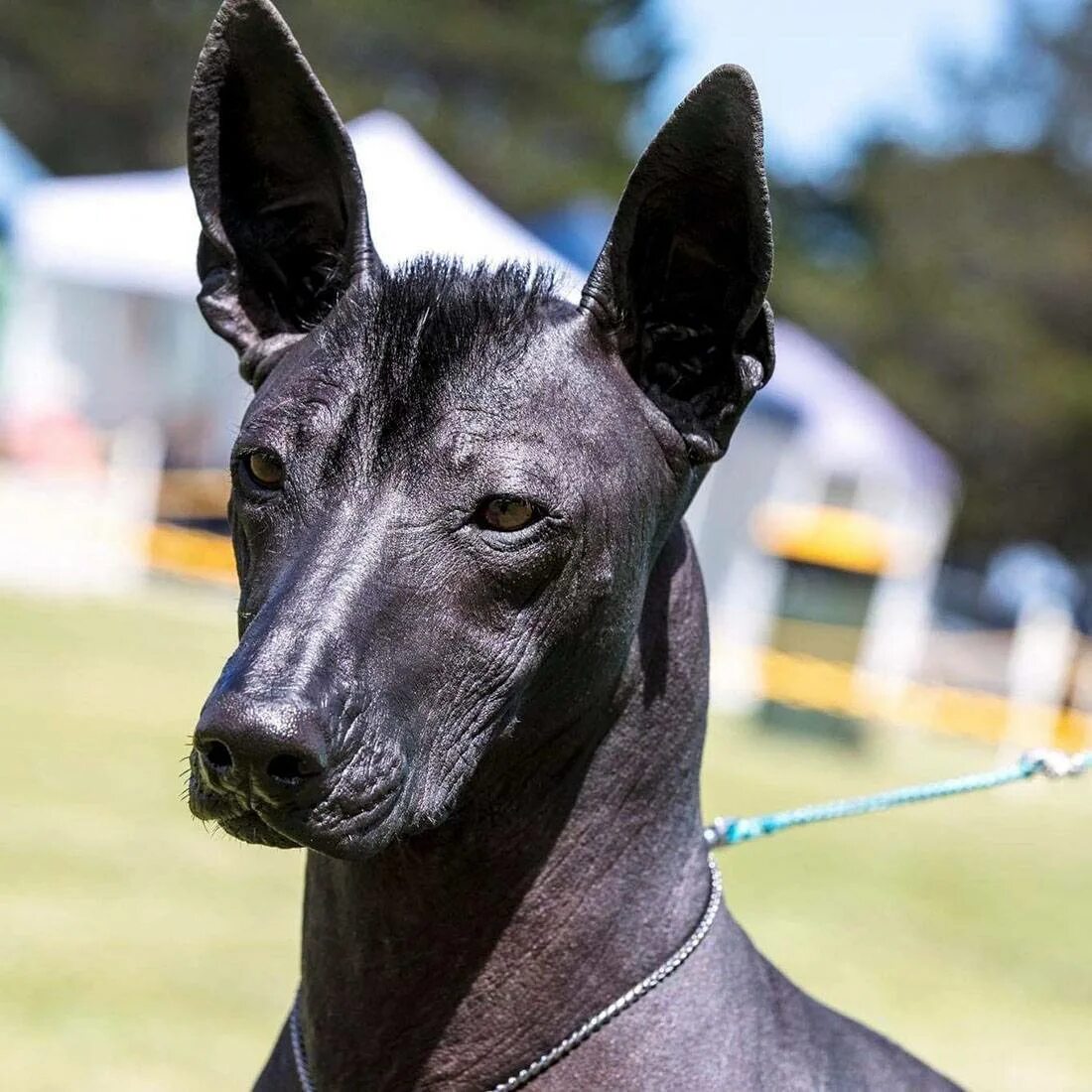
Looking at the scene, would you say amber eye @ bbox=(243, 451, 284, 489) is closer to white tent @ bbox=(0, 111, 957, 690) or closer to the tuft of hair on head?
the tuft of hair on head

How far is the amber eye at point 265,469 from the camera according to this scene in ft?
A: 6.47

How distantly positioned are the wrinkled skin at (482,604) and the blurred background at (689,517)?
0.49m

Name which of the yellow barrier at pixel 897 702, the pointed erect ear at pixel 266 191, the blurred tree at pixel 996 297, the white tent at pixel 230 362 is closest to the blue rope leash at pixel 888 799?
the pointed erect ear at pixel 266 191

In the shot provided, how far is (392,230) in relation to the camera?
40.9 feet

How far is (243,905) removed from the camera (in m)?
6.99

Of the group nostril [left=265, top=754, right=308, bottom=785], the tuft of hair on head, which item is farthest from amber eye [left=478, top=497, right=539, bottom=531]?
nostril [left=265, top=754, right=308, bottom=785]

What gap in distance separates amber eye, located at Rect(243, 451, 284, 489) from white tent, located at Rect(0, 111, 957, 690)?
891 cm

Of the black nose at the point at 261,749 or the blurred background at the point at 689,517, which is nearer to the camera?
the black nose at the point at 261,749

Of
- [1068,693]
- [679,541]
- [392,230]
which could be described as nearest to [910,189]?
[1068,693]

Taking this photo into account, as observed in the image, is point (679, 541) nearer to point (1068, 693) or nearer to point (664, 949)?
point (664, 949)

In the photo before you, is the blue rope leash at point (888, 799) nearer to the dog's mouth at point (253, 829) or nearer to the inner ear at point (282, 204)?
the dog's mouth at point (253, 829)

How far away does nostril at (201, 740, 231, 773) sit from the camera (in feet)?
5.62

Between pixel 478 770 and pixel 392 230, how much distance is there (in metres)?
10.8

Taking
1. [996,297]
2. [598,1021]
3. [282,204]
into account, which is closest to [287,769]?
[598,1021]
